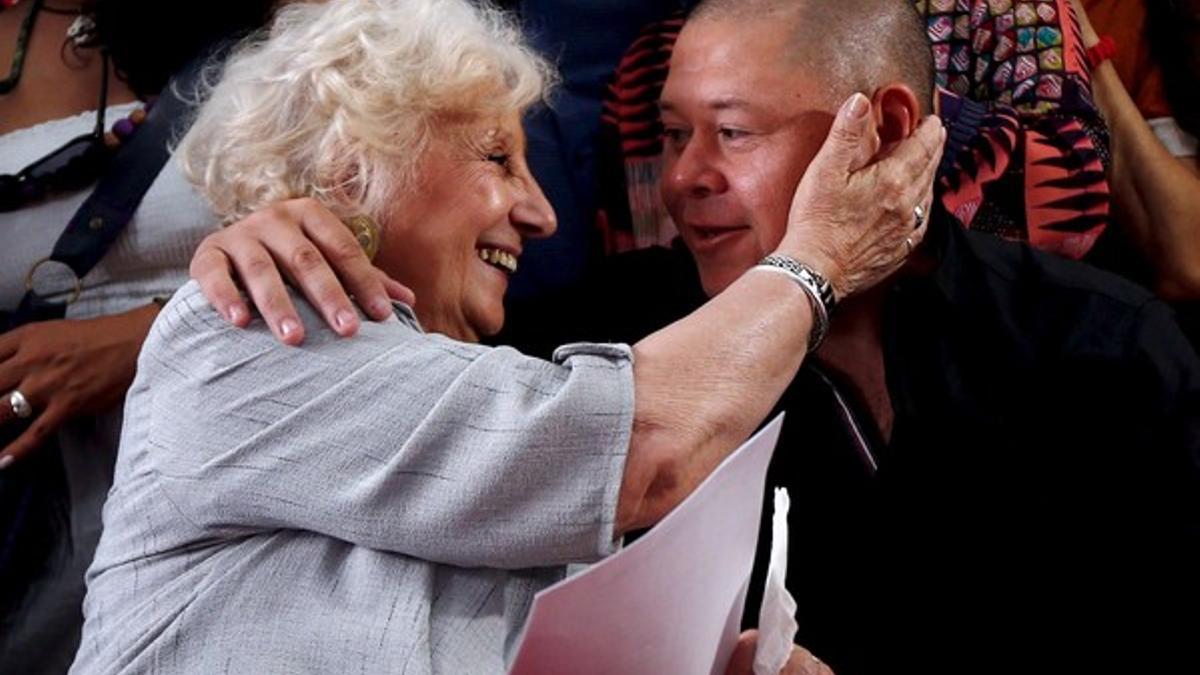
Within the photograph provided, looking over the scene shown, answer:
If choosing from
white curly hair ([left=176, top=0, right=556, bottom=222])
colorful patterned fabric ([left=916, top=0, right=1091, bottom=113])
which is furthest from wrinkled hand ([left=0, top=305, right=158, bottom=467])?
colorful patterned fabric ([left=916, top=0, right=1091, bottom=113])

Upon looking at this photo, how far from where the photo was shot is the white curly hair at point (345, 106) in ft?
3.92

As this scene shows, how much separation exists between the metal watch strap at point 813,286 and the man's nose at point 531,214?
29 cm

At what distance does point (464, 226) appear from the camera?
1.28 m

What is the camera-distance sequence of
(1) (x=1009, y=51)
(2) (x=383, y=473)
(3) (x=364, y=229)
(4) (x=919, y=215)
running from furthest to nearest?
(1) (x=1009, y=51), (4) (x=919, y=215), (3) (x=364, y=229), (2) (x=383, y=473)

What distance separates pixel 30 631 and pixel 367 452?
0.71 meters

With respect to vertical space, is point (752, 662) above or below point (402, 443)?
below

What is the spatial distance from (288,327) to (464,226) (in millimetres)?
312

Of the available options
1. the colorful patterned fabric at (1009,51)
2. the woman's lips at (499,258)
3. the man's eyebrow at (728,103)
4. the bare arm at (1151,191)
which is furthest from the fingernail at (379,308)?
the bare arm at (1151,191)

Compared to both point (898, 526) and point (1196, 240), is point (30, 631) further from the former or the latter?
point (1196, 240)

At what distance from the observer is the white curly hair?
1.19 meters

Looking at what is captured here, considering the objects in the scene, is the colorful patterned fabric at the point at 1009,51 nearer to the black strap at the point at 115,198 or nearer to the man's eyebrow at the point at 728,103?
the man's eyebrow at the point at 728,103

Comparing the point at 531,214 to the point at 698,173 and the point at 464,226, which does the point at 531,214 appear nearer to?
the point at 464,226

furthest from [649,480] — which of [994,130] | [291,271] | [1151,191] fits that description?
[1151,191]

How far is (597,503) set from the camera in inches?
37.9
